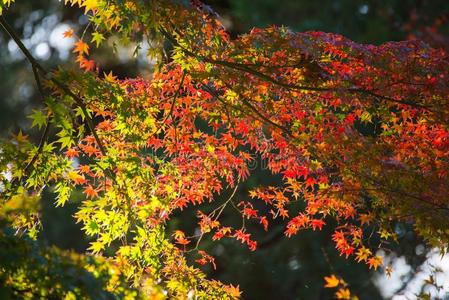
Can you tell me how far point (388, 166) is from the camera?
434cm

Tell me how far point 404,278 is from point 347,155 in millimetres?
6164

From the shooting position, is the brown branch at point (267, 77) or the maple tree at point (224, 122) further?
the brown branch at point (267, 77)

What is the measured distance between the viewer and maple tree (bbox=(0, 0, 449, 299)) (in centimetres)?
435

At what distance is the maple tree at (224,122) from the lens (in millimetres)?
4348

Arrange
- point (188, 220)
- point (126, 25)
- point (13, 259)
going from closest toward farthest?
point (13, 259)
point (126, 25)
point (188, 220)

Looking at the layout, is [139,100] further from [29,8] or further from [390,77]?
[29,8]

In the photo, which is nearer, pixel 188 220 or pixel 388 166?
pixel 388 166

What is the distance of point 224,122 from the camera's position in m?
5.30

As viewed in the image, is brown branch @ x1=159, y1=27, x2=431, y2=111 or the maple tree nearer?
the maple tree

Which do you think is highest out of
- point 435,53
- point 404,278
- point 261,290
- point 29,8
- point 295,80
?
point 435,53

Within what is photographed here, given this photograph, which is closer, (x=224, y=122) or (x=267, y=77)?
(x=267, y=77)

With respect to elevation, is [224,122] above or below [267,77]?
below

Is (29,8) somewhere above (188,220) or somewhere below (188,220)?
above

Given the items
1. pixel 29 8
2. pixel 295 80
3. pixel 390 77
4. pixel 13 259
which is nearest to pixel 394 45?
pixel 390 77
